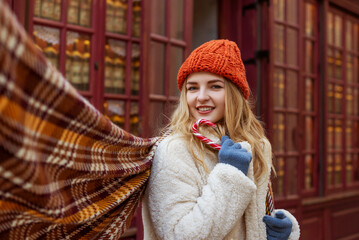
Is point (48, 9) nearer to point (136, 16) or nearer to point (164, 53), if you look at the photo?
point (136, 16)

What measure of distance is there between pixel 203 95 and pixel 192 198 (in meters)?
0.47

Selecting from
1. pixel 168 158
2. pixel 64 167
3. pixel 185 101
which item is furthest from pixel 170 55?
pixel 64 167

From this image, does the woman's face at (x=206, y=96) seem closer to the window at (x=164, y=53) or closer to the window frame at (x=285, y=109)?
the window at (x=164, y=53)

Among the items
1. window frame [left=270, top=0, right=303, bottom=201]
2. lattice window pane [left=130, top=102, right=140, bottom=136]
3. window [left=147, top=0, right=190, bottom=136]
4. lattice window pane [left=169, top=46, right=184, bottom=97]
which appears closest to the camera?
lattice window pane [left=130, top=102, right=140, bottom=136]

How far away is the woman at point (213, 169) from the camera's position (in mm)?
1433

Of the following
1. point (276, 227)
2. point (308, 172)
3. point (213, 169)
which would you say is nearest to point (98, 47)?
point (213, 169)

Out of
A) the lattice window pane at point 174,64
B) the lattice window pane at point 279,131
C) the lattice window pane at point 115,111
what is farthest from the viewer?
the lattice window pane at point 279,131

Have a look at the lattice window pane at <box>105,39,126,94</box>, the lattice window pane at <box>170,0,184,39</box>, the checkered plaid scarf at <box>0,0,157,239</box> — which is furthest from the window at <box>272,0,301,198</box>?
the checkered plaid scarf at <box>0,0,157,239</box>

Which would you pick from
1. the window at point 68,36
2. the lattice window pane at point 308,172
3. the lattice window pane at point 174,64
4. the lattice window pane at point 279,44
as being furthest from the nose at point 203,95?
the lattice window pane at point 308,172

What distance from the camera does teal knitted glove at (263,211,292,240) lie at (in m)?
1.63

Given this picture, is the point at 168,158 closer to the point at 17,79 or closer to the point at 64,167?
the point at 64,167

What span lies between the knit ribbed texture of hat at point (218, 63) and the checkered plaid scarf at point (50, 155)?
498 mm

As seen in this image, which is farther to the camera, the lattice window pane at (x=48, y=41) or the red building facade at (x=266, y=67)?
the red building facade at (x=266, y=67)

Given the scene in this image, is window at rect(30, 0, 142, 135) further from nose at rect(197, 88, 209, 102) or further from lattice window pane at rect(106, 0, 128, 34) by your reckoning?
nose at rect(197, 88, 209, 102)
